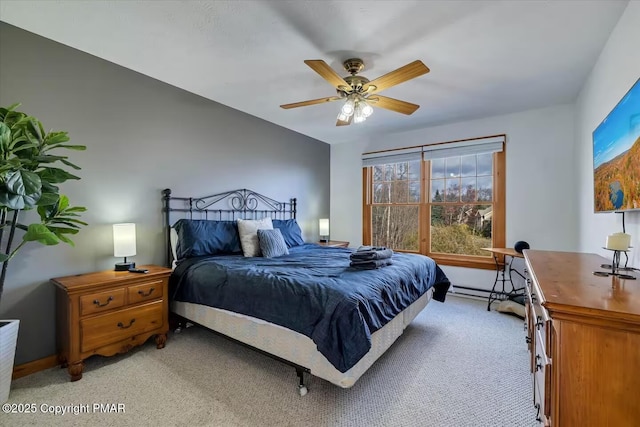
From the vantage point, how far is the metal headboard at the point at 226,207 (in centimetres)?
306

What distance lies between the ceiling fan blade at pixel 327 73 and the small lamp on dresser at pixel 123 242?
2117mm

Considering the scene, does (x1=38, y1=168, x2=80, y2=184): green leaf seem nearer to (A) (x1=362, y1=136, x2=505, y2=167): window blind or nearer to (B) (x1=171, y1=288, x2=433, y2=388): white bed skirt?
(B) (x1=171, y1=288, x2=433, y2=388): white bed skirt

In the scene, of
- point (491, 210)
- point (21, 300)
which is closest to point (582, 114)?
point (491, 210)

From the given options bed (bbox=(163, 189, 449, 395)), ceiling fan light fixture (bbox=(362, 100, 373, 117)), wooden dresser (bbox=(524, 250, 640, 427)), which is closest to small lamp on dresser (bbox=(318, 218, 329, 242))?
bed (bbox=(163, 189, 449, 395))

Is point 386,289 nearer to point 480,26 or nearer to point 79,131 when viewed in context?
point 480,26

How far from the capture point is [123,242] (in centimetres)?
249

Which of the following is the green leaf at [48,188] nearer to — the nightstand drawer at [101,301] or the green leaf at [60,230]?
the green leaf at [60,230]

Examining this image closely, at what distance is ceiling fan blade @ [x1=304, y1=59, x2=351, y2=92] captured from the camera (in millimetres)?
1960

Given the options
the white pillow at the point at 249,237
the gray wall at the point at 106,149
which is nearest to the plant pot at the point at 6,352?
the gray wall at the point at 106,149

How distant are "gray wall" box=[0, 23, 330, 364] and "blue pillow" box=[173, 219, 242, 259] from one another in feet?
0.97

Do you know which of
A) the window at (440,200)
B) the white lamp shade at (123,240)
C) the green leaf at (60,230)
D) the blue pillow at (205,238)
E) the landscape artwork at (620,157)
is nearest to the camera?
the landscape artwork at (620,157)

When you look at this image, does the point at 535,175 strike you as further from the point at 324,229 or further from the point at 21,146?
the point at 21,146

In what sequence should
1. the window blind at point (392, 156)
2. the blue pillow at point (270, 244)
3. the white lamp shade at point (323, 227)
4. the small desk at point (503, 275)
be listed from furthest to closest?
the white lamp shade at point (323, 227) → the window blind at point (392, 156) → the small desk at point (503, 275) → the blue pillow at point (270, 244)

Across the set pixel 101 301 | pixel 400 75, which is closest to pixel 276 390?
pixel 101 301
